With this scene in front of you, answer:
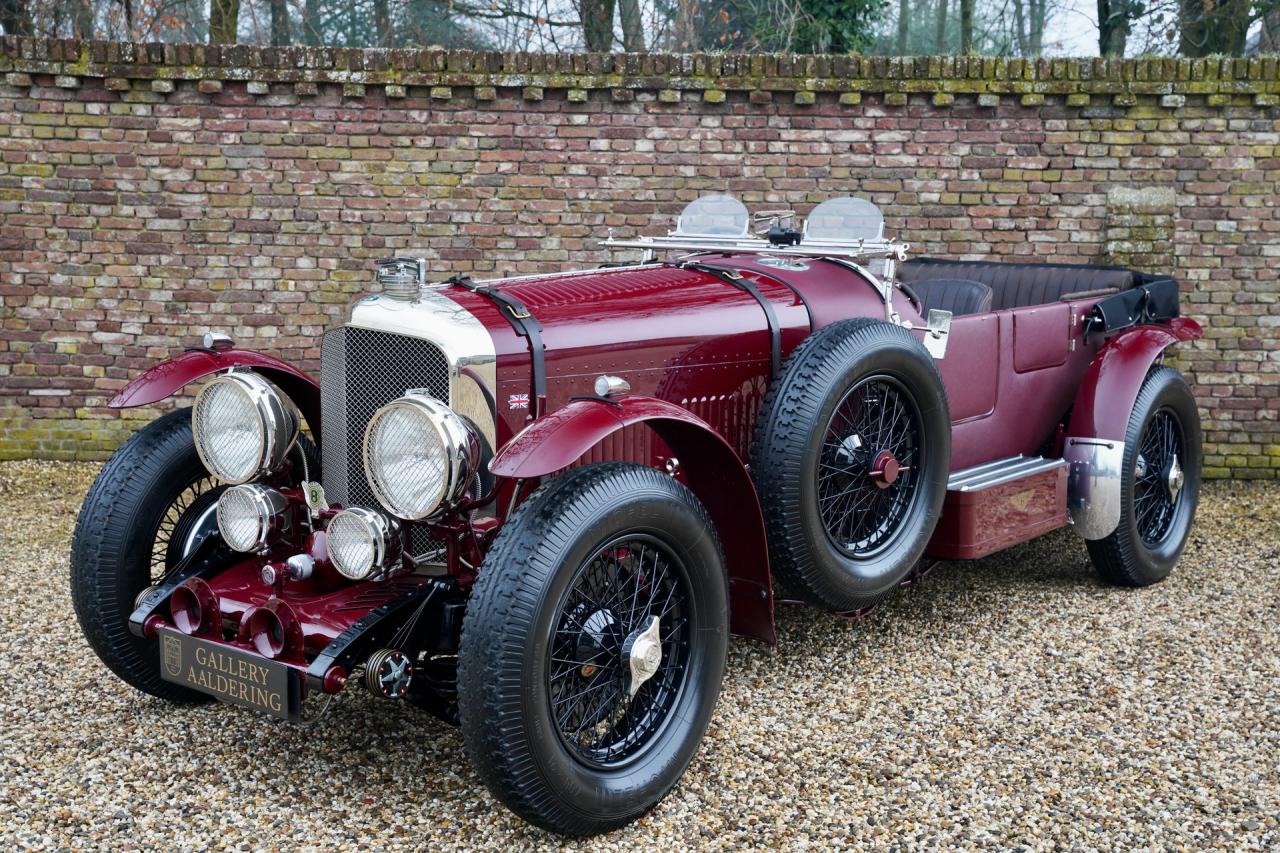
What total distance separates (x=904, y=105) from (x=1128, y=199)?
143cm

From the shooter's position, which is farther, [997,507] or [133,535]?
[997,507]

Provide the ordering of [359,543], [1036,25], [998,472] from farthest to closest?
[1036,25] < [998,472] < [359,543]

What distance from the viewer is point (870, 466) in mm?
3877

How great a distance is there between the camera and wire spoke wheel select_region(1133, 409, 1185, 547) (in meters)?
5.15

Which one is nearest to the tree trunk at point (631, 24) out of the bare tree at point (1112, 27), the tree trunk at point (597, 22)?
the tree trunk at point (597, 22)

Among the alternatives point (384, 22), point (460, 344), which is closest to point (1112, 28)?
point (384, 22)

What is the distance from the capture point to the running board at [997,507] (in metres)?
4.27

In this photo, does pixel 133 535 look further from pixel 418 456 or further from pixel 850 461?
pixel 850 461

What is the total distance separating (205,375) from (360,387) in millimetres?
656

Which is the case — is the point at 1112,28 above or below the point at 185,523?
above

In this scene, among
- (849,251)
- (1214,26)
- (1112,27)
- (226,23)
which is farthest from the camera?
(1112,27)

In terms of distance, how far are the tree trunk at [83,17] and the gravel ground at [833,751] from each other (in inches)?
334

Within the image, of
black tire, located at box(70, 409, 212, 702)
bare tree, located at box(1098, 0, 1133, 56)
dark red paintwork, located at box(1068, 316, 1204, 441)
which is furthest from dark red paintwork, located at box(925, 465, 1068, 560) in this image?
bare tree, located at box(1098, 0, 1133, 56)

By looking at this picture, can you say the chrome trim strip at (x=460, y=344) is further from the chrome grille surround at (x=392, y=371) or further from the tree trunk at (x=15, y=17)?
the tree trunk at (x=15, y=17)
